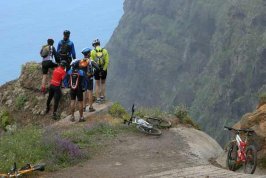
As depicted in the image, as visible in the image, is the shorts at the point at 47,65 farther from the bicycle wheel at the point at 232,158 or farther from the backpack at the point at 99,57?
the bicycle wheel at the point at 232,158

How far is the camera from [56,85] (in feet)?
57.4

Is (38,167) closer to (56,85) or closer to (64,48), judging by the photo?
(56,85)

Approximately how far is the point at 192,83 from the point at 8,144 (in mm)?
177884

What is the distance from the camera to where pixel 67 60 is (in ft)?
59.6

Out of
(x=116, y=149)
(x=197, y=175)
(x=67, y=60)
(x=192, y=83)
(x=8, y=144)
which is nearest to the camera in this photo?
(x=197, y=175)

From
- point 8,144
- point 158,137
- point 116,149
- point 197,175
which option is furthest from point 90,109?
point 197,175

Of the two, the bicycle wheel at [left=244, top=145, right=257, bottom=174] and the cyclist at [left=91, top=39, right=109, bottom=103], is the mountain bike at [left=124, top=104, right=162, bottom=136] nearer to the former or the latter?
the cyclist at [left=91, top=39, right=109, bottom=103]

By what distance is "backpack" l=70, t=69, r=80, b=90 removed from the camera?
50.5 feet

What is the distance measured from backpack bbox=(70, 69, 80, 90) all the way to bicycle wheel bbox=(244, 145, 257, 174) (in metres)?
5.95

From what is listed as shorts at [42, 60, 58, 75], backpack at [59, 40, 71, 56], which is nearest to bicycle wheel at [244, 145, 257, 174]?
backpack at [59, 40, 71, 56]

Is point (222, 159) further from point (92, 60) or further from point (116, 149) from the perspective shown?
point (92, 60)

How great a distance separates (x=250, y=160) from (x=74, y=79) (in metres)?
6.18

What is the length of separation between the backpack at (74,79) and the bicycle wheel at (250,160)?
19.5 feet

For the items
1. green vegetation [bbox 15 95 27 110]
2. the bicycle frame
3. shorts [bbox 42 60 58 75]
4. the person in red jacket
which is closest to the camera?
the bicycle frame
